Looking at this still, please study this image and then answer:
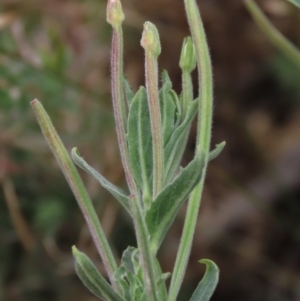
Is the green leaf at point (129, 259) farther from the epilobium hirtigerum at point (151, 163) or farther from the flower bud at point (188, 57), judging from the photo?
the flower bud at point (188, 57)

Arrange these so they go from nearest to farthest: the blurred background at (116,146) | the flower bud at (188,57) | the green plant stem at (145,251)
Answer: the green plant stem at (145,251) < the flower bud at (188,57) < the blurred background at (116,146)

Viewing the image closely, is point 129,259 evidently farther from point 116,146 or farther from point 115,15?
point 116,146

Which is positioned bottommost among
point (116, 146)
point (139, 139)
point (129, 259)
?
point (116, 146)

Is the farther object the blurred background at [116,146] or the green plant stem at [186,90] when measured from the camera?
the blurred background at [116,146]

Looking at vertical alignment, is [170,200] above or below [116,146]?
above

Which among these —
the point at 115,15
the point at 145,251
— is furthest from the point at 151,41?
the point at 145,251

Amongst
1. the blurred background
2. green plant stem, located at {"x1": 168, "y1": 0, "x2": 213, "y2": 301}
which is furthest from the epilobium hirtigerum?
the blurred background

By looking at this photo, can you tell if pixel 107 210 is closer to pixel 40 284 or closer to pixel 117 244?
pixel 117 244

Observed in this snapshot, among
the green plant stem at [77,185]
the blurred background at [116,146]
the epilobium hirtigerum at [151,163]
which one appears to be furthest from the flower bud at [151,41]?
the blurred background at [116,146]
